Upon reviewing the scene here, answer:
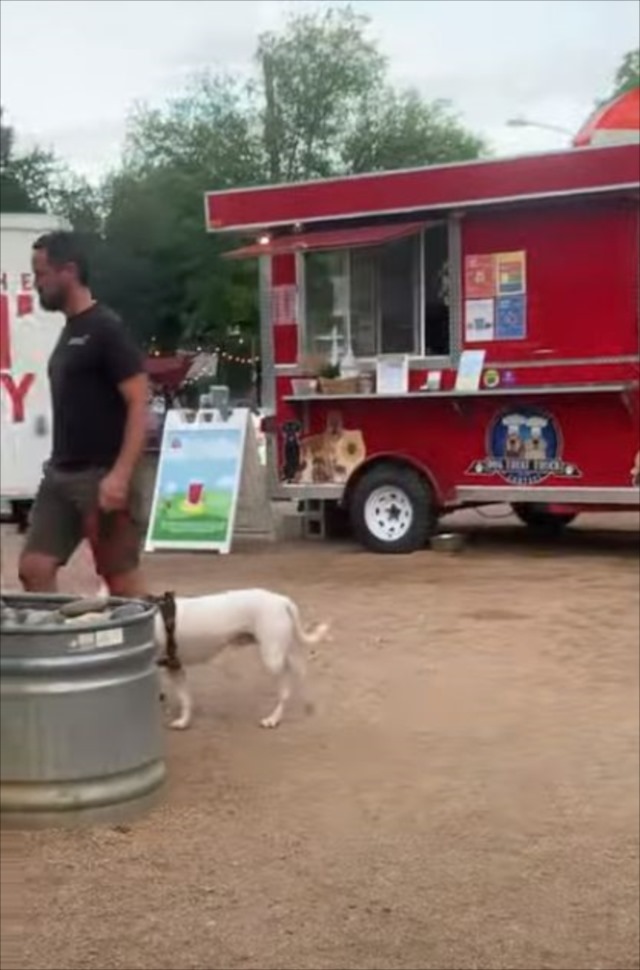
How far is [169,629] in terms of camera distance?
6637 mm

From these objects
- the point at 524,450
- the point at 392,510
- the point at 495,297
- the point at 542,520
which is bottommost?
the point at 542,520

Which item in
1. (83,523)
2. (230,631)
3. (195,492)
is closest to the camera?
(83,523)

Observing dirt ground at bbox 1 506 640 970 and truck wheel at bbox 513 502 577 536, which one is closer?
dirt ground at bbox 1 506 640 970

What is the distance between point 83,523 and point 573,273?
22.7 ft

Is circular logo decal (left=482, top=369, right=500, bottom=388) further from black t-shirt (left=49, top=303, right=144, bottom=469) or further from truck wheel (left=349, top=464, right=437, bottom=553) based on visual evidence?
black t-shirt (left=49, top=303, right=144, bottom=469)

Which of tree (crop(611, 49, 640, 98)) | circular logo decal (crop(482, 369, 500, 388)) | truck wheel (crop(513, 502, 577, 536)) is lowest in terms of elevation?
truck wheel (crop(513, 502, 577, 536))

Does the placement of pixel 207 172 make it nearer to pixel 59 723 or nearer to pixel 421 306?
pixel 59 723

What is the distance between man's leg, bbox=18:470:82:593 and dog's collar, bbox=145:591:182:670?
444 millimetres

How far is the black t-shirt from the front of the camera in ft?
19.2

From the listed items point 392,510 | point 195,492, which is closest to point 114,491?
point 392,510

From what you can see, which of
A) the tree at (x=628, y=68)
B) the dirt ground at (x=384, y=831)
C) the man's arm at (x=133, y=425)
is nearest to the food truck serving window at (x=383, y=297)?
the dirt ground at (x=384, y=831)

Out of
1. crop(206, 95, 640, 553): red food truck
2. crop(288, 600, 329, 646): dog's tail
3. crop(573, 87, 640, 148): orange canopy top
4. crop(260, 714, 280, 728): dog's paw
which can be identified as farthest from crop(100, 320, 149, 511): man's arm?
crop(573, 87, 640, 148): orange canopy top

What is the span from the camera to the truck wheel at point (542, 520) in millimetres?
14031

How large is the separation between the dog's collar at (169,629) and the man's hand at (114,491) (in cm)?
67
